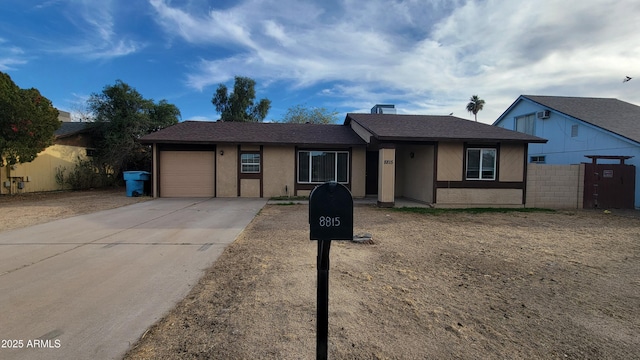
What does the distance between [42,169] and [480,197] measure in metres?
20.8

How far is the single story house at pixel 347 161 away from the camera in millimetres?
12641

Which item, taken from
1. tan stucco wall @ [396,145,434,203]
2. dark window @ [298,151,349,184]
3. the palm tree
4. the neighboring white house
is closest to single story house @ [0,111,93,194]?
dark window @ [298,151,349,184]

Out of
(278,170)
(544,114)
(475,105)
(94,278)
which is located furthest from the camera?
(475,105)

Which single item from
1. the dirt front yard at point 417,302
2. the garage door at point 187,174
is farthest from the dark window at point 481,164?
the garage door at point 187,174

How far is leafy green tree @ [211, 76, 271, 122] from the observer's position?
33.8 metres

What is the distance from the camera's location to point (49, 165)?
1695 centimetres

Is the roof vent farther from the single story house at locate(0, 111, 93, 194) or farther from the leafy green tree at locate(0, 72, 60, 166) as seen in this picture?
the single story house at locate(0, 111, 93, 194)

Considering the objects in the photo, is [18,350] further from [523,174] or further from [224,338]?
[523,174]

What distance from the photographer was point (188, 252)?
5.65m

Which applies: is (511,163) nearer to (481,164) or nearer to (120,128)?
(481,164)

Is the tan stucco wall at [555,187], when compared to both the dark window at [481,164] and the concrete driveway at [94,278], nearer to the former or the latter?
the dark window at [481,164]

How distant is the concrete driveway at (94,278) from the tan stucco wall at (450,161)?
8.06 meters

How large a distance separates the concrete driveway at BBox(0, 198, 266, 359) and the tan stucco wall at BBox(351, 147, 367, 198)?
734 centimetres

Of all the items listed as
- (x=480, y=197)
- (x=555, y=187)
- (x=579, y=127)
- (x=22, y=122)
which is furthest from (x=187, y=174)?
(x=579, y=127)
